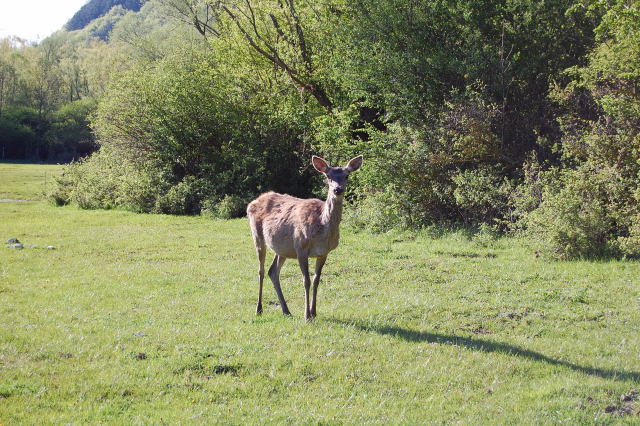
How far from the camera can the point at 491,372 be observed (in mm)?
7363

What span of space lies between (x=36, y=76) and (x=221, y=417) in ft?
337

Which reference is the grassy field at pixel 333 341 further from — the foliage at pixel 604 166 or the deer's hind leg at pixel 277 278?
the foliage at pixel 604 166

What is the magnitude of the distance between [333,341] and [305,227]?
2219mm

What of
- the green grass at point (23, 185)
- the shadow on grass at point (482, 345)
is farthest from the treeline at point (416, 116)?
the green grass at point (23, 185)

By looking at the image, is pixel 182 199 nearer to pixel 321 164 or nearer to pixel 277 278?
pixel 277 278

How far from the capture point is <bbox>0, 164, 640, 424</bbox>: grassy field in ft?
20.7

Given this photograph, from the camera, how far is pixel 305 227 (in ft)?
32.5

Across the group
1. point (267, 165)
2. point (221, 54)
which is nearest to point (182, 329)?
point (267, 165)

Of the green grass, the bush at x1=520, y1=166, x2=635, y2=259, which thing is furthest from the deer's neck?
the green grass

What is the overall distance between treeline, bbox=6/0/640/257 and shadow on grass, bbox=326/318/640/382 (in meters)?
7.00

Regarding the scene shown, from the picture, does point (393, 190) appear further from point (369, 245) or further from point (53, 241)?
point (53, 241)

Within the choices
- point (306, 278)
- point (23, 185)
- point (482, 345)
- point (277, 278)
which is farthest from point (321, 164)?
point (23, 185)

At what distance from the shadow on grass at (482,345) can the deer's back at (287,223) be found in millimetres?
1485

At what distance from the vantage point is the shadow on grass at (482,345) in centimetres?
729
